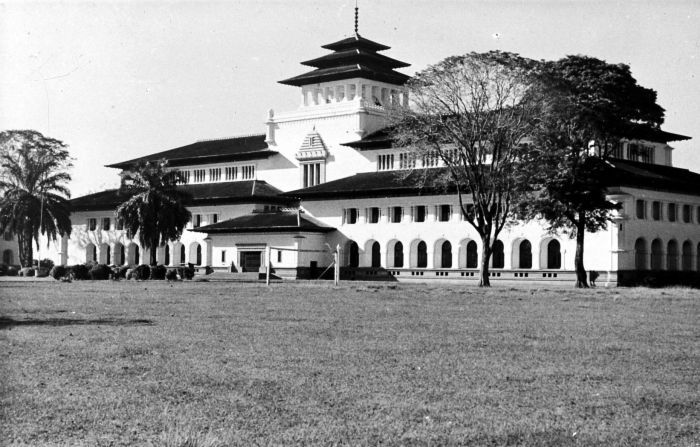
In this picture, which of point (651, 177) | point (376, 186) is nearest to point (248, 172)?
point (376, 186)

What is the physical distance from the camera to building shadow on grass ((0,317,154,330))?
23.2 m

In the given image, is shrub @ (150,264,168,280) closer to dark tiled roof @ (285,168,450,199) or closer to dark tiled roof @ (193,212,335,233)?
dark tiled roof @ (193,212,335,233)

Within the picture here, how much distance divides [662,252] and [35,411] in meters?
57.9

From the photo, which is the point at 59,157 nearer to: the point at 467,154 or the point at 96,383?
the point at 467,154

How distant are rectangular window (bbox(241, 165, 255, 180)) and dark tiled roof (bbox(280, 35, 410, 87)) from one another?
7.87 meters

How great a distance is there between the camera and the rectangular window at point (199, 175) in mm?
89881

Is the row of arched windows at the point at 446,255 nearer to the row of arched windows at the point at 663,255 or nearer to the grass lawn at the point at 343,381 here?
the row of arched windows at the point at 663,255

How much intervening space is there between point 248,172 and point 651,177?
36738 millimetres

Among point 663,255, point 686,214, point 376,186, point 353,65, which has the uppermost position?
point 353,65

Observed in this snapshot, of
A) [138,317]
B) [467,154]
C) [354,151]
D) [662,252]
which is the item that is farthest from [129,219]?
[138,317]

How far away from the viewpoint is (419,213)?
7112cm

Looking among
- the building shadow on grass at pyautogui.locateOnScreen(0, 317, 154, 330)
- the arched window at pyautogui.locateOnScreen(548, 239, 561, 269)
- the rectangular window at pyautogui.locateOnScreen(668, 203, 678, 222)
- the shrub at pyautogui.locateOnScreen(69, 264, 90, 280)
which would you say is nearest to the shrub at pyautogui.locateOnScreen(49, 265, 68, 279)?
the shrub at pyautogui.locateOnScreen(69, 264, 90, 280)

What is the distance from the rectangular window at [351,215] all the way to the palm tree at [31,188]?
25690mm

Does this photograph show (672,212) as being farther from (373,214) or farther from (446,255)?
(373,214)
